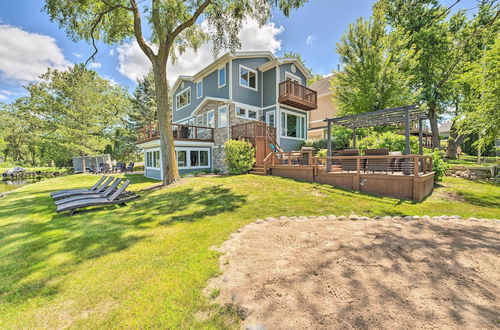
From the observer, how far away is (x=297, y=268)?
2.90m

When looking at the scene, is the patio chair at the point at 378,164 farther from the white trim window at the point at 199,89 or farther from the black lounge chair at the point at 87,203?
the white trim window at the point at 199,89

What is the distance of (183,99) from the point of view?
72.7 ft

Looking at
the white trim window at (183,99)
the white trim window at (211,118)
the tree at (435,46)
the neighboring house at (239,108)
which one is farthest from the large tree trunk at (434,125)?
the white trim window at (183,99)

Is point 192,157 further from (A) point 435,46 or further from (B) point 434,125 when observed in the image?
(B) point 434,125

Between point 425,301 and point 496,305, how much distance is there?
0.67 metres

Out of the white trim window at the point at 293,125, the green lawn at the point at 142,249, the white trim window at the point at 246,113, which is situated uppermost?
the white trim window at the point at 246,113

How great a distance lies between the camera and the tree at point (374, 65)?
45.6 feet

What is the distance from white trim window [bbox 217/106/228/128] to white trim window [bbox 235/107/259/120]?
101 cm

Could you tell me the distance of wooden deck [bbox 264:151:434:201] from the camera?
714cm

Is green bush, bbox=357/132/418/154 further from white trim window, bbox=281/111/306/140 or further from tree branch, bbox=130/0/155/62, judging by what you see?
tree branch, bbox=130/0/155/62

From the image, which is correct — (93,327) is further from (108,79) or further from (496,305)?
(108,79)

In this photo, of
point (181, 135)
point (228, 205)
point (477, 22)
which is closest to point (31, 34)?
point (181, 135)

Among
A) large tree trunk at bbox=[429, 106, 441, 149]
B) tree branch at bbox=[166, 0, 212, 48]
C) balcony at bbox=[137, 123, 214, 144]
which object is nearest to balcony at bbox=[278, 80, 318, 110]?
balcony at bbox=[137, 123, 214, 144]

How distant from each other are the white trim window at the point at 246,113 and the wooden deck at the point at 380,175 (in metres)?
6.83
